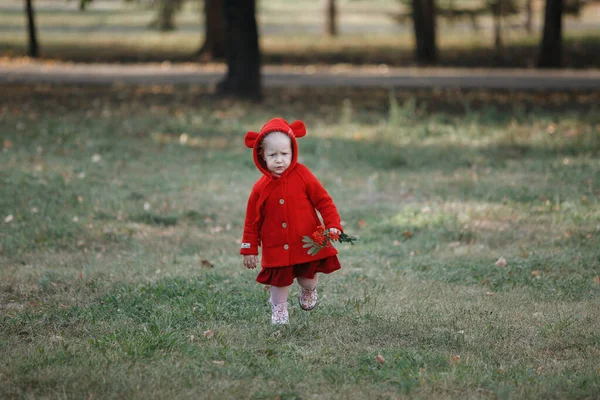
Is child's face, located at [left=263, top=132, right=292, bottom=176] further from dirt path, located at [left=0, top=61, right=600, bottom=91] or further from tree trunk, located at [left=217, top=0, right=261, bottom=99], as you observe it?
dirt path, located at [left=0, top=61, right=600, bottom=91]

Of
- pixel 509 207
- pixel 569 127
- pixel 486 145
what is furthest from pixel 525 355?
pixel 569 127

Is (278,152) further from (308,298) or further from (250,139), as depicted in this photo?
(308,298)

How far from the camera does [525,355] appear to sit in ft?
15.9

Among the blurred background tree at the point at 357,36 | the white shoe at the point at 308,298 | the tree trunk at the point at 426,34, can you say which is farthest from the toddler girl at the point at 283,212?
the tree trunk at the point at 426,34

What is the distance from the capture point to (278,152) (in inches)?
199

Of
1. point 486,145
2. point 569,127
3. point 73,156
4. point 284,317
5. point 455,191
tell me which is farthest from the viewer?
point 569,127

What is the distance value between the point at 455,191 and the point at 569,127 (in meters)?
4.60

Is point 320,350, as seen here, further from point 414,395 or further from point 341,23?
point 341,23

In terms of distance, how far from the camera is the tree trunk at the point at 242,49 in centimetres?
1659

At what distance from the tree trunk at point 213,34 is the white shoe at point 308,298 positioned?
2142 cm

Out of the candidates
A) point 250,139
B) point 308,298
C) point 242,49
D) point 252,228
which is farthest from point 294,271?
point 242,49

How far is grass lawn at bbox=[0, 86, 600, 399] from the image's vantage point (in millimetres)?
4543

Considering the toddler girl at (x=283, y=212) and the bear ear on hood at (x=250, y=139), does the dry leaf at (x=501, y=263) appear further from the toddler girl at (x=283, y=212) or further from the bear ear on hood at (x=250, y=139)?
the bear ear on hood at (x=250, y=139)

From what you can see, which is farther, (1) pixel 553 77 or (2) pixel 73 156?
(1) pixel 553 77
